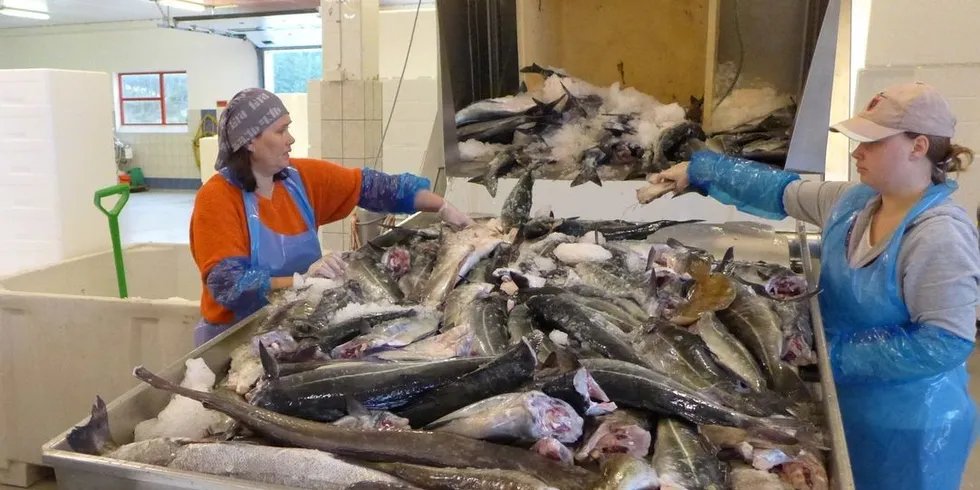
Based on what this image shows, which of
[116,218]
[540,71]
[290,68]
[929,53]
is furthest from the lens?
[290,68]

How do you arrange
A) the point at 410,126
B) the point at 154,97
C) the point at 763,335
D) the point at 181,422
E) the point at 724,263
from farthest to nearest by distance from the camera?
1. the point at 154,97
2. the point at 410,126
3. the point at 724,263
4. the point at 763,335
5. the point at 181,422

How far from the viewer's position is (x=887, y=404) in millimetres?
2162

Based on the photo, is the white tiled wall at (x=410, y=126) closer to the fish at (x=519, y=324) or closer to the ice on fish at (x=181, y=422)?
the fish at (x=519, y=324)

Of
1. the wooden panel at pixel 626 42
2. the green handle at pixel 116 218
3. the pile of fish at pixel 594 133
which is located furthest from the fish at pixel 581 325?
the green handle at pixel 116 218

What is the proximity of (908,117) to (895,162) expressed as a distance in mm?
129

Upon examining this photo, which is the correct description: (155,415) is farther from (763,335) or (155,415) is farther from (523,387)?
(763,335)

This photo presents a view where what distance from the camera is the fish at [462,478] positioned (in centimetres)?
118

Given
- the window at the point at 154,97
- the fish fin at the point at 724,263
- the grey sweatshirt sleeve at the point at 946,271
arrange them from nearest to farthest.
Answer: the grey sweatshirt sleeve at the point at 946,271
the fish fin at the point at 724,263
the window at the point at 154,97

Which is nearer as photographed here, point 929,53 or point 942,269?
point 942,269

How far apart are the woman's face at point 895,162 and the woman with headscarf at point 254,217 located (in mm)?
1438

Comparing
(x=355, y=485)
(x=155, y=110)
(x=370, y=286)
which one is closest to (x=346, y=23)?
(x=370, y=286)

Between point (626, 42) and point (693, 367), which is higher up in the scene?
point (626, 42)

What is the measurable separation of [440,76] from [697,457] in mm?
2632

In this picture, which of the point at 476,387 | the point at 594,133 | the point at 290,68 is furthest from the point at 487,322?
the point at 290,68
